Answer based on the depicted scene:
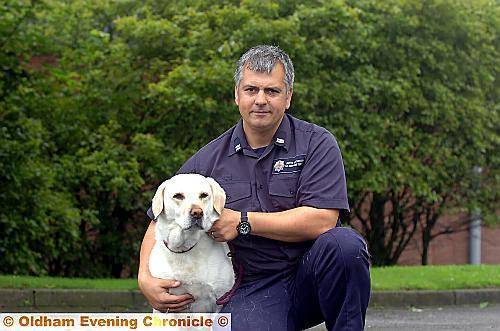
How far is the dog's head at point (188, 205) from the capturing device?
4.95m

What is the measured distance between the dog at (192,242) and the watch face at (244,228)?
0.13m

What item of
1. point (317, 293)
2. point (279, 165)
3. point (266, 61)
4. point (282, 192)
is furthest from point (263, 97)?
point (317, 293)

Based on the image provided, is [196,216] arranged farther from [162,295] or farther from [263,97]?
[263,97]

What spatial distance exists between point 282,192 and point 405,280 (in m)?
6.71

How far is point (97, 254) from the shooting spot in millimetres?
13516

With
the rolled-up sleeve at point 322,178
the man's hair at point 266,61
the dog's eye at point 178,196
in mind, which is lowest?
the dog's eye at point 178,196

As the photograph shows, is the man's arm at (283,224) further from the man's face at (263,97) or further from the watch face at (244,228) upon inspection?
the man's face at (263,97)

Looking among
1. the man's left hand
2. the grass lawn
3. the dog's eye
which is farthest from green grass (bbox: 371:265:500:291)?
the dog's eye

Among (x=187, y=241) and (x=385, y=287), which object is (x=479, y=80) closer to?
(x=385, y=287)

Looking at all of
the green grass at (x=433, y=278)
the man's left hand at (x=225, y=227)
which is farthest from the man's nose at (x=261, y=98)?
the green grass at (x=433, y=278)

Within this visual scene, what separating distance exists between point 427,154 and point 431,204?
1.06 m

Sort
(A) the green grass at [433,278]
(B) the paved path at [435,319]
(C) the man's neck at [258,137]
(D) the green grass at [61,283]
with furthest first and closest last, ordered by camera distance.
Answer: (A) the green grass at [433,278], (D) the green grass at [61,283], (B) the paved path at [435,319], (C) the man's neck at [258,137]

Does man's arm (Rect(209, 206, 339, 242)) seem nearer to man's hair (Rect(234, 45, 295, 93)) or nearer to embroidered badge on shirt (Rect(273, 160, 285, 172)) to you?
embroidered badge on shirt (Rect(273, 160, 285, 172))

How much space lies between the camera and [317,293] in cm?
519
